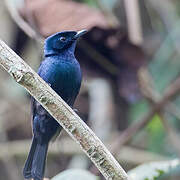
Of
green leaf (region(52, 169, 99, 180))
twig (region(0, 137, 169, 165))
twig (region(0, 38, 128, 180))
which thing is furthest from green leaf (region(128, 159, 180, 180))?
twig (region(0, 137, 169, 165))

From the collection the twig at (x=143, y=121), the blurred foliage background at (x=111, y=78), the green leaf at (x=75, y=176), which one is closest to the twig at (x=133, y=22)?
the blurred foliage background at (x=111, y=78)

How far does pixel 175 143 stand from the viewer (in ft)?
14.6

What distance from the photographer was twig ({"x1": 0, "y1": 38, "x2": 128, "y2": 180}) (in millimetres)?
2443

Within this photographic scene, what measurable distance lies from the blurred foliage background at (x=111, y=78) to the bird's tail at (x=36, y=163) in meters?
0.83

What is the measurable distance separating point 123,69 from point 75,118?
2065 millimetres

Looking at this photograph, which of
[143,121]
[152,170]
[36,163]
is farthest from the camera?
[143,121]

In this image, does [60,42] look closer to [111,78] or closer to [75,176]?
[75,176]

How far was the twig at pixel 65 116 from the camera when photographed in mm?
2443

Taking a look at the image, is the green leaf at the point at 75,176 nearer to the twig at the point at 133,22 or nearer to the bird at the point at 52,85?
the bird at the point at 52,85

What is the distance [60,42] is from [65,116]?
1175 mm

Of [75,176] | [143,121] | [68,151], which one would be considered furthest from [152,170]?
[68,151]

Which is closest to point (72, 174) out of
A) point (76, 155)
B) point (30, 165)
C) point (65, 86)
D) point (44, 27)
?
point (30, 165)

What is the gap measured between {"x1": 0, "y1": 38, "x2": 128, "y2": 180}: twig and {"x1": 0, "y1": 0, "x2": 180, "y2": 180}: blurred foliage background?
1.36 metres

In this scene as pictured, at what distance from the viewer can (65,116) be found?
8.13ft
